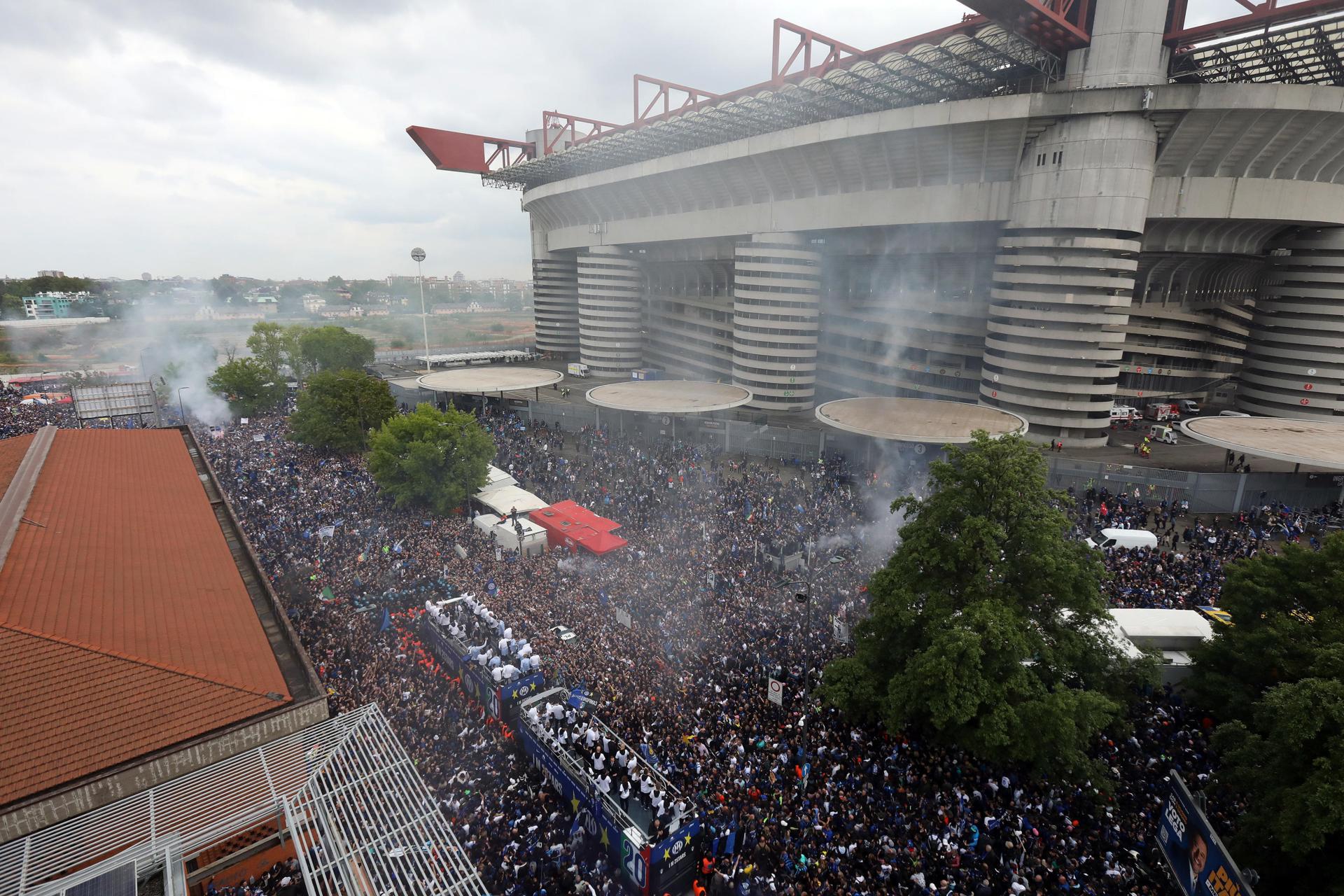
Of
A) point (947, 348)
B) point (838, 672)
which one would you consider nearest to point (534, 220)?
point (947, 348)

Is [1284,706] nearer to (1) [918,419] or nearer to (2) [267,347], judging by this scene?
(1) [918,419]

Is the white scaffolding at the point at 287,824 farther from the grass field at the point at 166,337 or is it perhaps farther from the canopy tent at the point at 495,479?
the grass field at the point at 166,337

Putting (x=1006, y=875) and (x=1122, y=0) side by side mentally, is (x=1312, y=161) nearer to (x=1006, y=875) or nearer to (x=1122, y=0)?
(x=1122, y=0)

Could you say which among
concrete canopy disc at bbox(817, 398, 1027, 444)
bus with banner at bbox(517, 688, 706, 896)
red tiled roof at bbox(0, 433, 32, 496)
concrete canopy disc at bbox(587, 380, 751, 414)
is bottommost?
bus with banner at bbox(517, 688, 706, 896)

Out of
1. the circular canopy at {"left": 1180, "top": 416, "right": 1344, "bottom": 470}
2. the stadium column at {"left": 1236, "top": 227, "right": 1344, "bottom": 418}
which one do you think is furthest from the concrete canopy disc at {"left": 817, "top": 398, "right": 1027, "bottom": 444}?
the stadium column at {"left": 1236, "top": 227, "right": 1344, "bottom": 418}

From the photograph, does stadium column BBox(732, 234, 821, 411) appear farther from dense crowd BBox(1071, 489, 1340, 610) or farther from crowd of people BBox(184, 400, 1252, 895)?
dense crowd BBox(1071, 489, 1340, 610)

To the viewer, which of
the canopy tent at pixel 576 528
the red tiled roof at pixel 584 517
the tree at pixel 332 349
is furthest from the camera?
the tree at pixel 332 349

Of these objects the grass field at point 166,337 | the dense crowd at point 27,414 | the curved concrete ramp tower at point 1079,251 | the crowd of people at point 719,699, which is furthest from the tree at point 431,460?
the grass field at point 166,337
